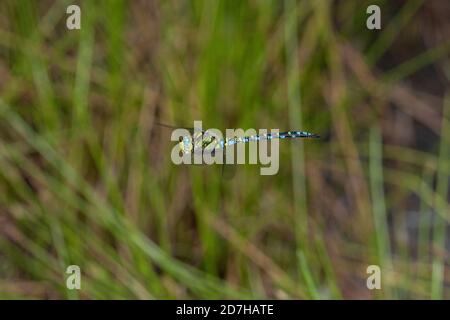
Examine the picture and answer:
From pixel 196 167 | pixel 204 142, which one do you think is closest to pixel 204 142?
pixel 204 142

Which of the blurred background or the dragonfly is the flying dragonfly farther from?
the blurred background

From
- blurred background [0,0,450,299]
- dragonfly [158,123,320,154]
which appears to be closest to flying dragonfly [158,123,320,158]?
dragonfly [158,123,320,154]

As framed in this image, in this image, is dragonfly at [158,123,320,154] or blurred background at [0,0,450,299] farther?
blurred background at [0,0,450,299]

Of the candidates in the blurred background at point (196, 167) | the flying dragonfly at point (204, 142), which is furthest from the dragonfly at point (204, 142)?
the blurred background at point (196, 167)

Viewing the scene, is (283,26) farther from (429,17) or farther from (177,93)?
(429,17)

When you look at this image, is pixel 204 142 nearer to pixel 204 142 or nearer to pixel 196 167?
pixel 204 142

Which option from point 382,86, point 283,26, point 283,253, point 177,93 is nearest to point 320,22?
point 283,26

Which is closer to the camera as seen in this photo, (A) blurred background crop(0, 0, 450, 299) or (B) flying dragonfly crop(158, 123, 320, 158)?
(B) flying dragonfly crop(158, 123, 320, 158)

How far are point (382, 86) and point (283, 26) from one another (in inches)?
10.5

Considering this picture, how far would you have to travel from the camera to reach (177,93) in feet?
4.37

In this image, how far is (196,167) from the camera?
1.26m

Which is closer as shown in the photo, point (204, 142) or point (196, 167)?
point (204, 142)

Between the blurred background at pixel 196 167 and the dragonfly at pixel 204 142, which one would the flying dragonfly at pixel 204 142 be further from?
the blurred background at pixel 196 167

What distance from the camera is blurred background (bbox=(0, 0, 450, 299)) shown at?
4.08ft
